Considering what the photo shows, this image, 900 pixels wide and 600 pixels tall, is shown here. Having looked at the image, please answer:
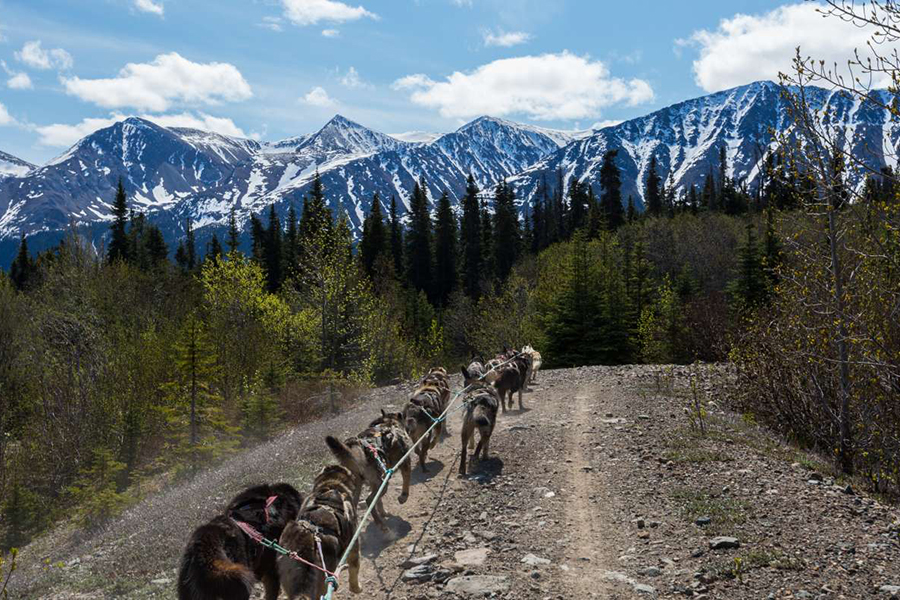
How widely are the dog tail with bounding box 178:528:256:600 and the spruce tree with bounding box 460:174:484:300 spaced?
60.1 m

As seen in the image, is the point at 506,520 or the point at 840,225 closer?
the point at 506,520

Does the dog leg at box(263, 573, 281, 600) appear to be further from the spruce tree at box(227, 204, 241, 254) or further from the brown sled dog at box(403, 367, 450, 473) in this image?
the spruce tree at box(227, 204, 241, 254)

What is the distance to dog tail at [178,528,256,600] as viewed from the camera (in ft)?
15.0

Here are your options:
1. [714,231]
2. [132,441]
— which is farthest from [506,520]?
[714,231]

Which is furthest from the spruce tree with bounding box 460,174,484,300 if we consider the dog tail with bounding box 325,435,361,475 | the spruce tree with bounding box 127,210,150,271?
the dog tail with bounding box 325,435,361,475

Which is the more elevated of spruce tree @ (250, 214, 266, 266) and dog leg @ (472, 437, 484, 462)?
spruce tree @ (250, 214, 266, 266)

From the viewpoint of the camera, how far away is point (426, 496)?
8883mm

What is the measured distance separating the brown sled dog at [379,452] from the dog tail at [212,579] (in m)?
2.63

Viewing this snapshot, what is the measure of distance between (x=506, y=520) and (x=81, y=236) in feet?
126

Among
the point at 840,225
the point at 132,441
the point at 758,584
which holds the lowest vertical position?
the point at 132,441

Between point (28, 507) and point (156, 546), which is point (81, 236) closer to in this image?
point (28, 507)

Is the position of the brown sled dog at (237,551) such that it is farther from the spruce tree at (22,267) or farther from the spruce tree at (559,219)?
the spruce tree at (22,267)

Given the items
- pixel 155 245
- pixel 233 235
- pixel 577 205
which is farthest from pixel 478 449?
pixel 577 205

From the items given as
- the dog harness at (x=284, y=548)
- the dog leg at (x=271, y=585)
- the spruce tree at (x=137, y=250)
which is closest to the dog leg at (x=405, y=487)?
the dog leg at (x=271, y=585)
